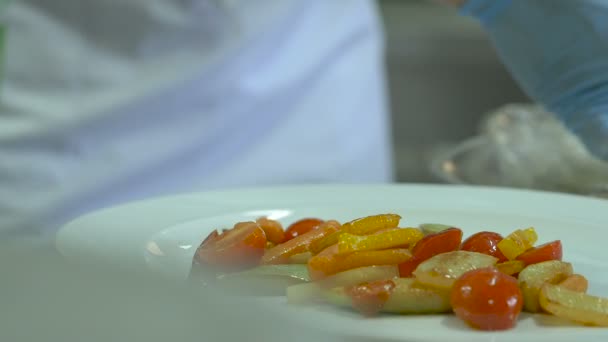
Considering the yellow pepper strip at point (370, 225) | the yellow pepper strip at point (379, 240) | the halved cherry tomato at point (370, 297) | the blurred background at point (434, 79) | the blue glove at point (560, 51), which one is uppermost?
the blurred background at point (434, 79)

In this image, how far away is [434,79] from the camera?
2541 millimetres

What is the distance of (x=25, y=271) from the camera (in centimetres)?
13

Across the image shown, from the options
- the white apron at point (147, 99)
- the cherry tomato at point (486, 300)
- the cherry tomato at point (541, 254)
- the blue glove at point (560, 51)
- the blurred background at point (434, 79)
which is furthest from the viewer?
the blurred background at point (434, 79)

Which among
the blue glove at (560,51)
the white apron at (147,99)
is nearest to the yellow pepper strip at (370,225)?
the blue glove at (560,51)

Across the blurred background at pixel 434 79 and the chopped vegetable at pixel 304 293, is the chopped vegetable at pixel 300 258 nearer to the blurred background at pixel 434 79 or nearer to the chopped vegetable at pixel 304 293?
the chopped vegetable at pixel 304 293

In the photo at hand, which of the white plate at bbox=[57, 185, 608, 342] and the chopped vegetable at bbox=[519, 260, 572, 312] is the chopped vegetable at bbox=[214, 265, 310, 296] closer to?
the white plate at bbox=[57, 185, 608, 342]

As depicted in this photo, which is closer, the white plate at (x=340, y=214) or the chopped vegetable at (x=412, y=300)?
the chopped vegetable at (x=412, y=300)

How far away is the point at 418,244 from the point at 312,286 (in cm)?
9

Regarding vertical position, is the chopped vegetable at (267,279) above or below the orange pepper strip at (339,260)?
below

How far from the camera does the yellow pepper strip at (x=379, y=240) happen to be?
56cm

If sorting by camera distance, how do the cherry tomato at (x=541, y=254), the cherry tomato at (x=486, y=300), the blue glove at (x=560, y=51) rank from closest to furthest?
the cherry tomato at (x=486, y=300) < the cherry tomato at (x=541, y=254) < the blue glove at (x=560, y=51)

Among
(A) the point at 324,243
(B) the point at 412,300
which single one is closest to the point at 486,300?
(B) the point at 412,300

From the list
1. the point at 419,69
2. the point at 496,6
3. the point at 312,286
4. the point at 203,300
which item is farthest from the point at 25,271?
the point at 419,69

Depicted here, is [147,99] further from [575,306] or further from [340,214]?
→ [575,306]
